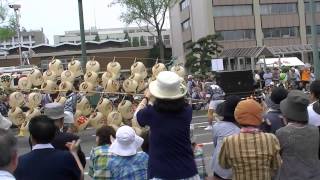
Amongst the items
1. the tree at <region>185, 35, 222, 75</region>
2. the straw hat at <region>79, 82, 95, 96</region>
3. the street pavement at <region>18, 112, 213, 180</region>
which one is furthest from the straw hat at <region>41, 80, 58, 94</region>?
the tree at <region>185, 35, 222, 75</region>

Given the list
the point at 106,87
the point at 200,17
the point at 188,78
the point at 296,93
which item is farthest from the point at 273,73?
the point at 200,17

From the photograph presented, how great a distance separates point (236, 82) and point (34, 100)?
381 inches

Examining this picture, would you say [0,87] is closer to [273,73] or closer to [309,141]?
[309,141]

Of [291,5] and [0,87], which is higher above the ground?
[291,5]

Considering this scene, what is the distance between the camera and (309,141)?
16.3 feet

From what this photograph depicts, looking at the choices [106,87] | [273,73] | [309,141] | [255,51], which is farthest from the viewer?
[255,51]

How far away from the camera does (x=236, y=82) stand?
22422mm

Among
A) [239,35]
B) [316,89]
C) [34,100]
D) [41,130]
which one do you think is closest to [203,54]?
[239,35]

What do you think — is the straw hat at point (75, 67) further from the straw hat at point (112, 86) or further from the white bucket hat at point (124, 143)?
the white bucket hat at point (124, 143)

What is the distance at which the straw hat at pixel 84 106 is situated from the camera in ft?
48.8

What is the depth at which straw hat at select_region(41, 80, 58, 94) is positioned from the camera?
15.4 m

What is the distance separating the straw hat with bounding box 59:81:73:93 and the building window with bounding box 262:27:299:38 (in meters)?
54.2

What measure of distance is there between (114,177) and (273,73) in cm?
2507

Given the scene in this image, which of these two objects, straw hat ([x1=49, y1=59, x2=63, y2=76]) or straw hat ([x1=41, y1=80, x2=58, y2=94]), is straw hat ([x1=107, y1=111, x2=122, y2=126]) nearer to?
straw hat ([x1=41, y1=80, x2=58, y2=94])
